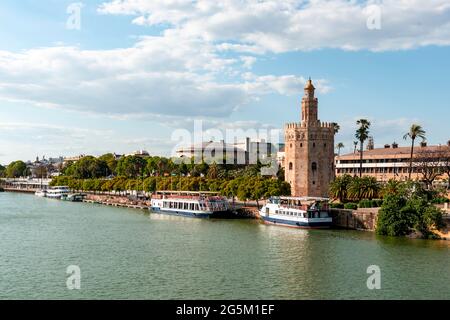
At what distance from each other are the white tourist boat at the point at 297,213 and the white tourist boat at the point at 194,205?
10.4m

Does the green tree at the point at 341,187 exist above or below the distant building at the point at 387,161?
below

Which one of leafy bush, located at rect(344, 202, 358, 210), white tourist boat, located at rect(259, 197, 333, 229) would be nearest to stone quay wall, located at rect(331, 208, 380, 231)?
white tourist boat, located at rect(259, 197, 333, 229)

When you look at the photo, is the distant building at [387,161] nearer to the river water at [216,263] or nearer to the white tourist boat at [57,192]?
the river water at [216,263]

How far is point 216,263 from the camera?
141 feet

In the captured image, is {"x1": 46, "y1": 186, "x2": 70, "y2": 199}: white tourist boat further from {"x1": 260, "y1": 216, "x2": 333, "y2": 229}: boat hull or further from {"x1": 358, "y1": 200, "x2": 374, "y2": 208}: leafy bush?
{"x1": 358, "y1": 200, "x2": 374, "y2": 208}: leafy bush

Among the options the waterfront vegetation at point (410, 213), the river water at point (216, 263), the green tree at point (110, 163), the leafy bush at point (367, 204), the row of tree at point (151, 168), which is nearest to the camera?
the river water at point (216, 263)

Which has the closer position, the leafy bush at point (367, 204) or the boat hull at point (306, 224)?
the boat hull at point (306, 224)

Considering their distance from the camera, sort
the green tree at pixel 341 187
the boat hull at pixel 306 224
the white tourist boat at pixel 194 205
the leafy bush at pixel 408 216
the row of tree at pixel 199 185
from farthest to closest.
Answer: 1. the row of tree at pixel 199 185
2. the white tourist boat at pixel 194 205
3. the green tree at pixel 341 187
4. the boat hull at pixel 306 224
5. the leafy bush at pixel 408 216

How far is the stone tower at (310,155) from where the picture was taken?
85.4m

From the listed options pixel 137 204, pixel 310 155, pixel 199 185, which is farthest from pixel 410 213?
pixel 137 204

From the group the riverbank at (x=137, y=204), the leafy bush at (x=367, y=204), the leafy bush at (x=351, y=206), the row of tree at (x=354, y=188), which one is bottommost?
the riverbank at (x=137, y=204)

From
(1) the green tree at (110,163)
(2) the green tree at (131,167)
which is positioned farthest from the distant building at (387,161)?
(1) the green tree at (110,163)

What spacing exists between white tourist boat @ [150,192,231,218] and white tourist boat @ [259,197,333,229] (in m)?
10.4

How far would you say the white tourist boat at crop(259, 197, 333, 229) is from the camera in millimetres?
66606
